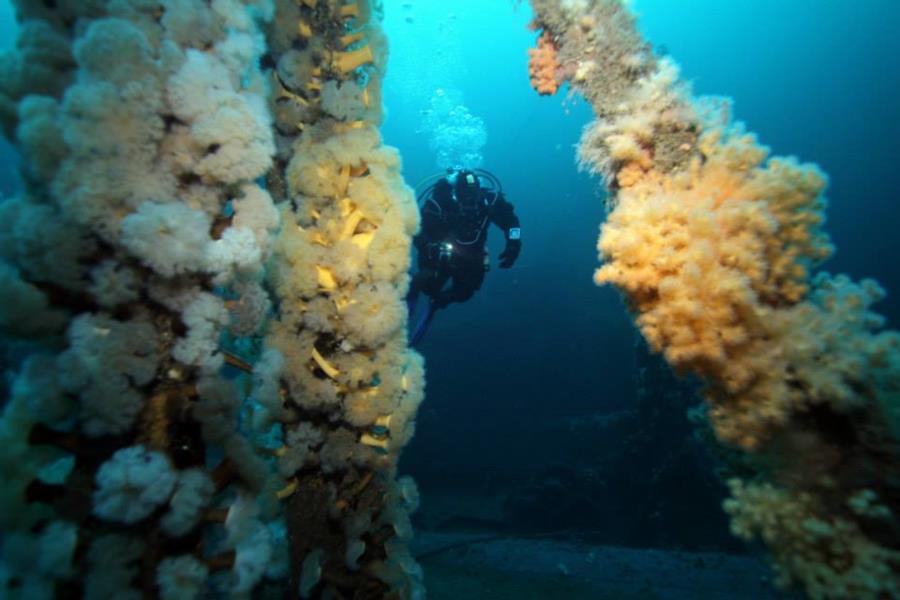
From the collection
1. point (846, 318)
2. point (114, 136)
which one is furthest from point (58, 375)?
point (846, 318)

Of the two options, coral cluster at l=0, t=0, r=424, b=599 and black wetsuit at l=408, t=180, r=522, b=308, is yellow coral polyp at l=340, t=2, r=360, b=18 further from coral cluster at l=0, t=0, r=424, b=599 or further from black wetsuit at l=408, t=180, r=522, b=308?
black wetsuit at l=408, t=180, r=522, b=308

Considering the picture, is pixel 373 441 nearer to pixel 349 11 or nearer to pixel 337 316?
pixel 337 316

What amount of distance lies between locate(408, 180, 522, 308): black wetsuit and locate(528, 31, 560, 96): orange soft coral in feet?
15.6

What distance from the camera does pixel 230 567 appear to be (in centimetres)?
182

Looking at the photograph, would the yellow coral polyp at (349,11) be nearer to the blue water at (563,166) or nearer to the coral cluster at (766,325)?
the blue water at (563,166)

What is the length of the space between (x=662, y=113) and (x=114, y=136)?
7.63ft

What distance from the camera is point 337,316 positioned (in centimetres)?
254

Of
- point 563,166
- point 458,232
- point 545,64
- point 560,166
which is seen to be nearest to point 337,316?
point 545,64

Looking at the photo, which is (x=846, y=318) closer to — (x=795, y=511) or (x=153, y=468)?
(x=795, y=511)

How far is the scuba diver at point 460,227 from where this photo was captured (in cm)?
755

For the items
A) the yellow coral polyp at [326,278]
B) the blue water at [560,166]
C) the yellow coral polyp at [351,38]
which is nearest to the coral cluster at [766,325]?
the blue water at [560,166]

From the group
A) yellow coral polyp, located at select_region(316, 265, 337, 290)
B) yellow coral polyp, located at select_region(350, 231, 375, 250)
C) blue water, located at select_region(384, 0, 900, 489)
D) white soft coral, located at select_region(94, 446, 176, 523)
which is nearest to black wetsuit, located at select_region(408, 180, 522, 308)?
blue water, located at select_region(384, 0, 900, 489)

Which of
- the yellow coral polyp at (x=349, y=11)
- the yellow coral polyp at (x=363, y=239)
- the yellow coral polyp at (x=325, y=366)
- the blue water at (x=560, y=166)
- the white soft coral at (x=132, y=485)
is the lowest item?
the white soft coral at (x=132, y=485)

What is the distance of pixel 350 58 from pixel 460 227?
4.90m
